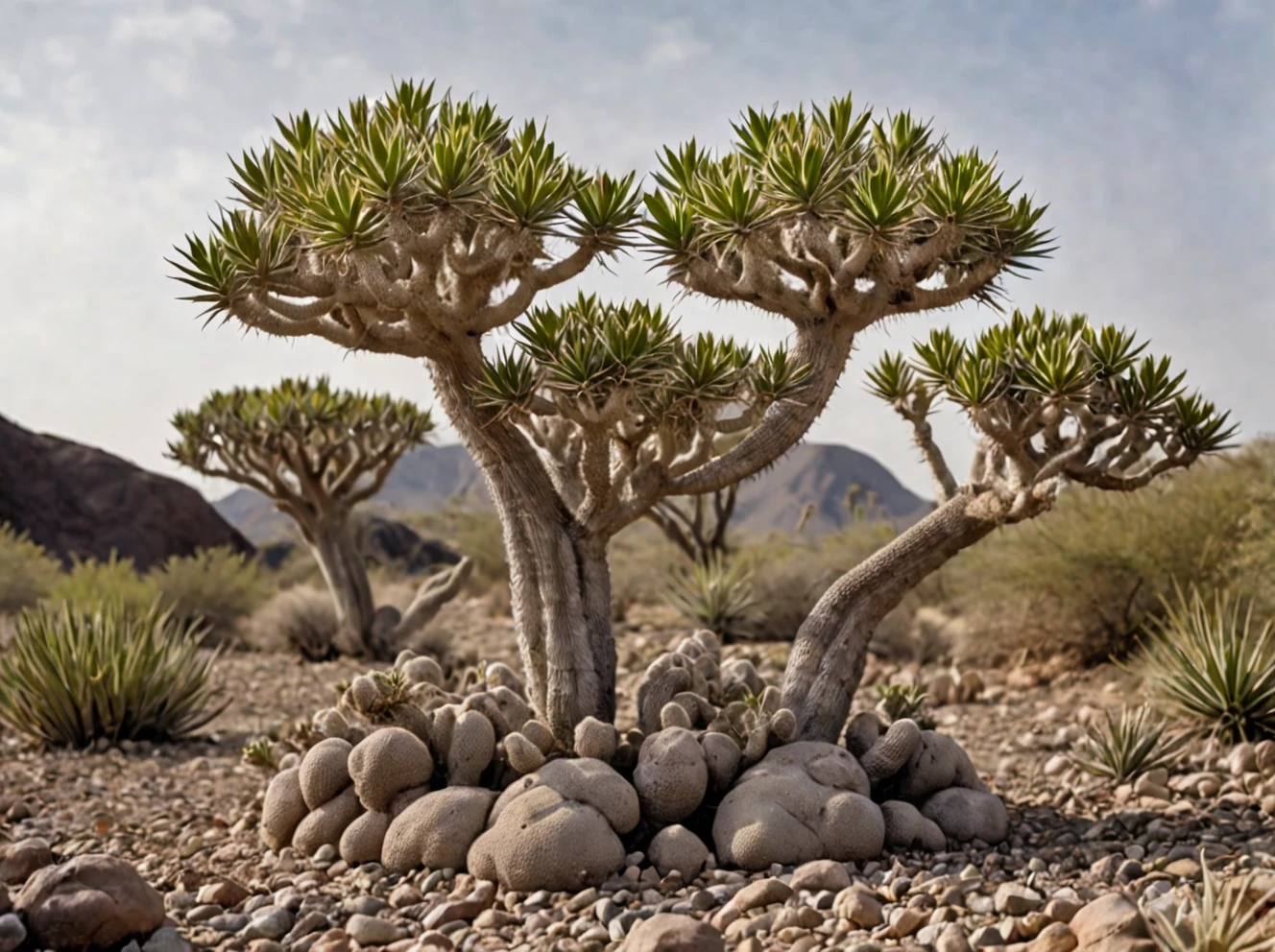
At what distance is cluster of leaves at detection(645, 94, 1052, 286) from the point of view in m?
5.85

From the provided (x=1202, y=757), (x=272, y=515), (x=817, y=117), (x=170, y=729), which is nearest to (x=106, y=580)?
(x=170, y=729)

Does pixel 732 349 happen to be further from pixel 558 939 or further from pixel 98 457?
pixel 98 457

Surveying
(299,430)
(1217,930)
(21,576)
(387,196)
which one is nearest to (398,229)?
(387,196)

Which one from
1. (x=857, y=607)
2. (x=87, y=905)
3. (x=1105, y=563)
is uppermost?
(x=1105, y=563)

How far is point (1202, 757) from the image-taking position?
7621mm

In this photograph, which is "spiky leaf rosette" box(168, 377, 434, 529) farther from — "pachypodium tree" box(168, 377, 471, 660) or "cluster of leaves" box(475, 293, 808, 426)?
"cluster of leaves" box(475, 293, 808, 426)

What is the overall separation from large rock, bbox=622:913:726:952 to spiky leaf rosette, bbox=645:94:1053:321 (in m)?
3.28

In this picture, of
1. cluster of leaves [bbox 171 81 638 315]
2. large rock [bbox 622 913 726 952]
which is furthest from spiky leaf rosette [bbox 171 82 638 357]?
large rock [bbox 622 913 726 952]

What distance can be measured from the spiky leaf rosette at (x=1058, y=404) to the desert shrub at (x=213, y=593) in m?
11.8

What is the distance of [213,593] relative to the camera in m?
16.3

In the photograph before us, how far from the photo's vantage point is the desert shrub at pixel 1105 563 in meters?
11.6

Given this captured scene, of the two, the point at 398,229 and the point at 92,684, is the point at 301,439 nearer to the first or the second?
the point at 92,684

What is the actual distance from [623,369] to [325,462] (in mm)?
9314

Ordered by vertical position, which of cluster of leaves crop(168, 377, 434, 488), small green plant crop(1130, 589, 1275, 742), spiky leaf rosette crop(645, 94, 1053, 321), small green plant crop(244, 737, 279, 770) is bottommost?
small green plant crop(1130, 589, 1275, 742)
